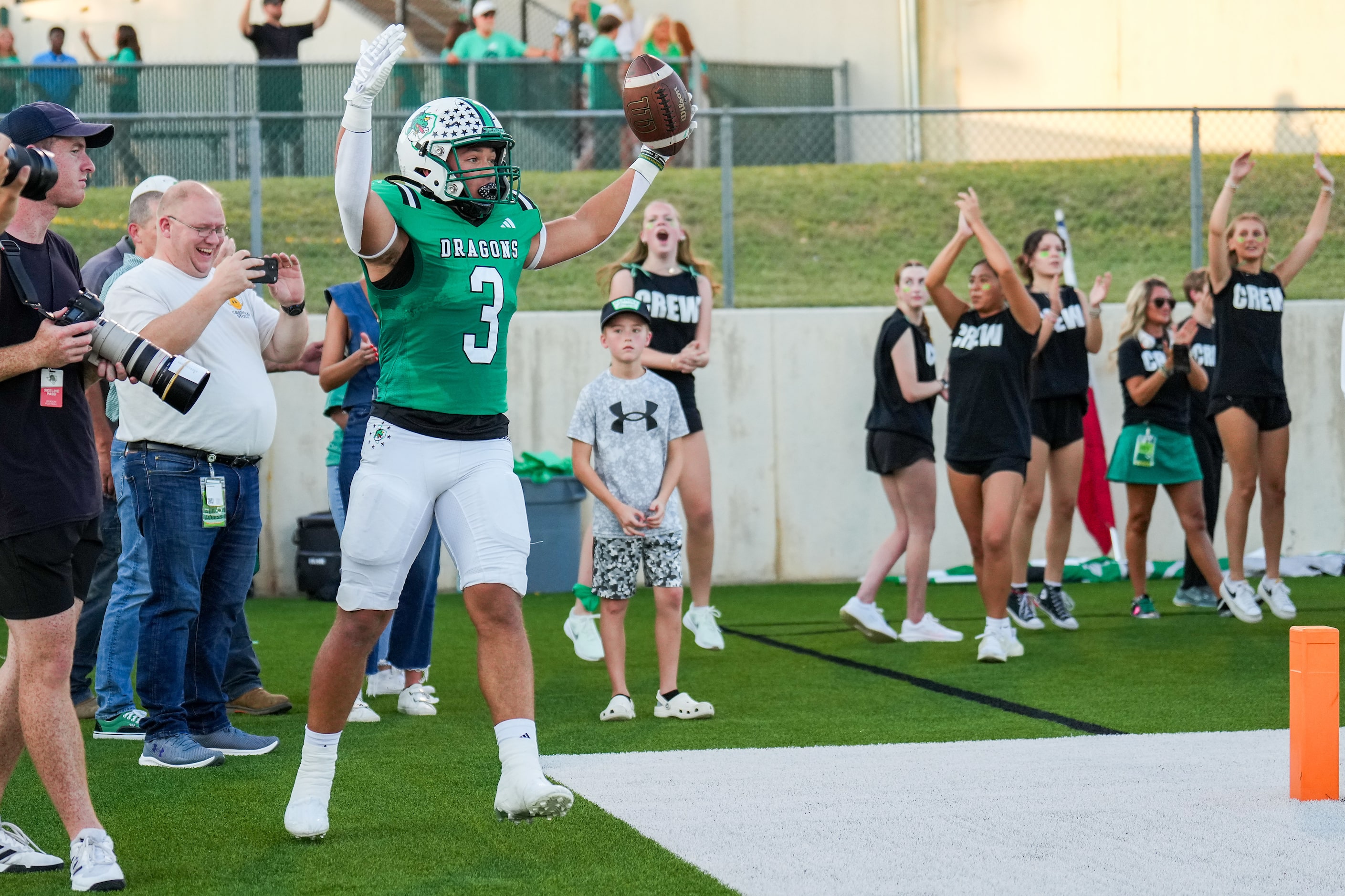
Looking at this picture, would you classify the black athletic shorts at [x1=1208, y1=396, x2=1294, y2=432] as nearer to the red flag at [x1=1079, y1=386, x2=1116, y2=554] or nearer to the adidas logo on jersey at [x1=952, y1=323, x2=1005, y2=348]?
the adidas logo on jersey at [x1=952, y1=323, x2=1005, y2=348]

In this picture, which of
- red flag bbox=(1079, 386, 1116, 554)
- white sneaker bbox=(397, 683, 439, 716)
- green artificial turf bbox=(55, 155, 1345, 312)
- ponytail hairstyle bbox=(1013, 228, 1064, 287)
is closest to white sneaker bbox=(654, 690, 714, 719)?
white sneaker bbox=(397, 683, 439, 716)

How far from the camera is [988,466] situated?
26.1 feet

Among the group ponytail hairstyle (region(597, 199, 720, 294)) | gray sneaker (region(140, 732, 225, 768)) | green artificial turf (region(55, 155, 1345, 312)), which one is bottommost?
gray sneaker (region(140, 732, 225, 768))

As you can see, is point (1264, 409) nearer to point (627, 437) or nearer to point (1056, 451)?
point (1056, 451)

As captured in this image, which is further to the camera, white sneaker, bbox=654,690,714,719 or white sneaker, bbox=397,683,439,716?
white sneaker, bbox=397,683,439,716

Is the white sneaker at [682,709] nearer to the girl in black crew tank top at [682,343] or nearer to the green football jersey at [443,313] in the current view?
the girl in black crew tank top at [682,343]

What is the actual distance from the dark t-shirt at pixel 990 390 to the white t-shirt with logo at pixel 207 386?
3.66 metres

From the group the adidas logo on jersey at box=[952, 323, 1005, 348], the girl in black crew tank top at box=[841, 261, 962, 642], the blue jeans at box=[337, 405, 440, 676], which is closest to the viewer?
the blue jeans at box=[337, 405, 440, 676]

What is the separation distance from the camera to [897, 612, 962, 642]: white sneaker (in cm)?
880

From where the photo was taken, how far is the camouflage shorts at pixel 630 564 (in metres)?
6.55

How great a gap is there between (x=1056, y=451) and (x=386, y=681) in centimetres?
449

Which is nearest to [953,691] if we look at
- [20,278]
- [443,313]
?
[443,313]

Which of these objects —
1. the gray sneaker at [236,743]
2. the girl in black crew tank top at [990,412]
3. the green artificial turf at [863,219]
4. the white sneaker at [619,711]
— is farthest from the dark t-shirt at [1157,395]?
the gray sneaker at [236,743]

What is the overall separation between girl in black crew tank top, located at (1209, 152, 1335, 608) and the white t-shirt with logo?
228 inches
